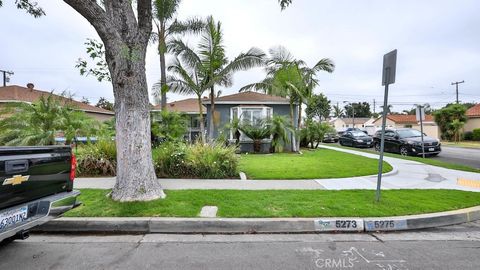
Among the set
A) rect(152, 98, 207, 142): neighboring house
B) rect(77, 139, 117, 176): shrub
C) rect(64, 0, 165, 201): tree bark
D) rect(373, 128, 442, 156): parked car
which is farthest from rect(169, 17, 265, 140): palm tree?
rect(373, 128, 442, 156): parked car

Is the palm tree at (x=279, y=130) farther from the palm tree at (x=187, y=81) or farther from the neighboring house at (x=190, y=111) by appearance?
the neighboring house at (x=190, y=111)

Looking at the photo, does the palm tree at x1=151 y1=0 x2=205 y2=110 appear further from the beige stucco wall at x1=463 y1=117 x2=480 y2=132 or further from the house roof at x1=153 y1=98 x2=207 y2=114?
the beige stucco wall at x1=463 y1=117 x2=480 y2=132

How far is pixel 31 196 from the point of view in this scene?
340 centimetres

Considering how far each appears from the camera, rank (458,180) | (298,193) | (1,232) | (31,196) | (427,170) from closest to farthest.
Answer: (1,232) → (31,196) → (298,193) → (458,180) → (427,170)

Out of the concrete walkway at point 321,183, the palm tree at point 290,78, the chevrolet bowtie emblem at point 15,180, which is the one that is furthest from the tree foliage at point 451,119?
the chevrolet bowtie emblem at point 15,180

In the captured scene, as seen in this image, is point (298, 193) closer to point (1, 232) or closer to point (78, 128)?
point (1, 232)

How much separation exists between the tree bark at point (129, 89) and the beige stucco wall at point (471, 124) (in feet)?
133

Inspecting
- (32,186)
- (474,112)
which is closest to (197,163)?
(32,186)

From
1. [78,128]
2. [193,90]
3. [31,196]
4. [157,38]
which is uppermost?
[157,38]

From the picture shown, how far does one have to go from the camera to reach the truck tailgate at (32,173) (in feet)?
9.77

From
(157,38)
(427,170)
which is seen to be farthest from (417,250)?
(157,38)

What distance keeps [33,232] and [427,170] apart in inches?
451

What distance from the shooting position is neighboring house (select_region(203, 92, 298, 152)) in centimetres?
1555

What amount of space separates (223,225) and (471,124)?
40850mm
